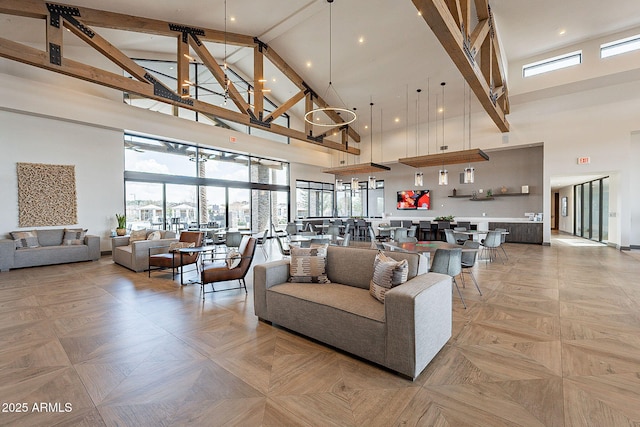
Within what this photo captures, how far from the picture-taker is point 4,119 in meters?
6.38

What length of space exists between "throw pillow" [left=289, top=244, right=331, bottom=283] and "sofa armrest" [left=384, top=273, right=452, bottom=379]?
3.77 feet

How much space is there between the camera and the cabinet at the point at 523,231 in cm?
962

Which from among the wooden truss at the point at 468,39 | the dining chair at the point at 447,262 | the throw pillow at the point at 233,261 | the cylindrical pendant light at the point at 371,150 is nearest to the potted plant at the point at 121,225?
the throw pillow at the point at 233,261

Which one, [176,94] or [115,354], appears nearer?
[115,354]

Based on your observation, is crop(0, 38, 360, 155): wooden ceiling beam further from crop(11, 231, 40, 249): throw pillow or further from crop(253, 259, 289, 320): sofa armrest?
crop(253, 259, 289, 320): sofa armrest

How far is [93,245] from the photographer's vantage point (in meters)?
6.86

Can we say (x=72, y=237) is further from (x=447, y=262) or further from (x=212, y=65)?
(x=447, y=262)

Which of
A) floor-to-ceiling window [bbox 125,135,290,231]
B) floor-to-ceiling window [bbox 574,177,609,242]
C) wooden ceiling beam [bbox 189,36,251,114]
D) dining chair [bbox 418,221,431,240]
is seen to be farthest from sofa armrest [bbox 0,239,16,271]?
floor-to-ceiling window [bbox 574,177,609,242]

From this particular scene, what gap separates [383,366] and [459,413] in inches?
24.1

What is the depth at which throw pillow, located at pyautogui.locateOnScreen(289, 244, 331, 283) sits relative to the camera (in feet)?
10.5

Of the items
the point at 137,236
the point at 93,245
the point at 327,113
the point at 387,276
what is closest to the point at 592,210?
the point at 327,113

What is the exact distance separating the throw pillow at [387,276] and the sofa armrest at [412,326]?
21 cm

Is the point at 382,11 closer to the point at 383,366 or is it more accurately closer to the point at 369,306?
the point at 369,306

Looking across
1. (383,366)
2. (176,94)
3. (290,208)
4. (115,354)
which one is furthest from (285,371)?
(290,208)
